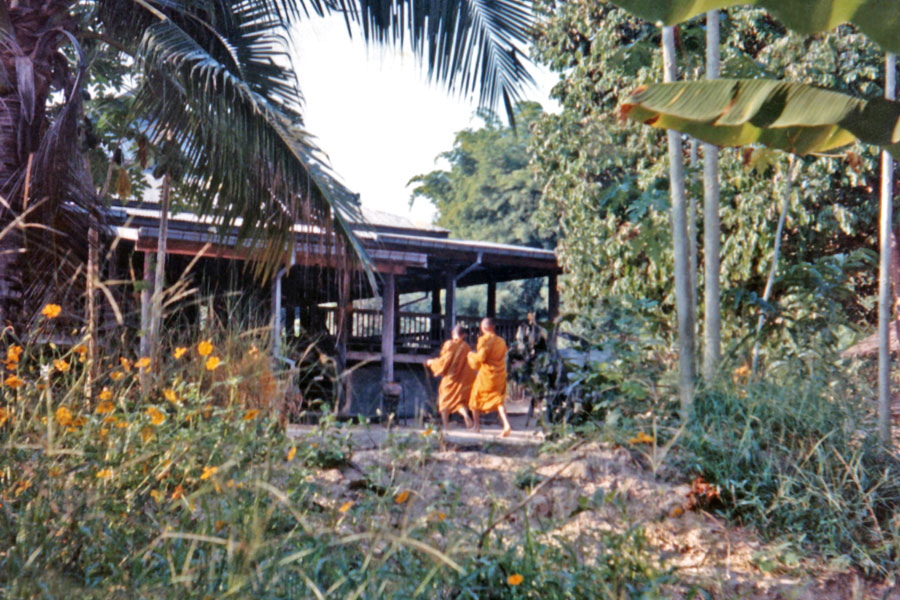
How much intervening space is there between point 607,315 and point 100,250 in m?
3.43

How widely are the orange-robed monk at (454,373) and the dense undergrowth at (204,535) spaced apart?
5.74 meters

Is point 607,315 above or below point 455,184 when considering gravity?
below

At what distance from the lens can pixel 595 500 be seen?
349cm

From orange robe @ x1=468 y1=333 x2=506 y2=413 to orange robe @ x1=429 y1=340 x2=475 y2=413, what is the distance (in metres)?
0.26

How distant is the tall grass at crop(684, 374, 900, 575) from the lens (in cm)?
446

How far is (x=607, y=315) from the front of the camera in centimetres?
600

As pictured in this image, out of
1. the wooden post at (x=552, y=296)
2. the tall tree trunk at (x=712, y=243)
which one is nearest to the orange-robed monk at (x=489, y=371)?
the tall tree trunk at (x=712, y=243)

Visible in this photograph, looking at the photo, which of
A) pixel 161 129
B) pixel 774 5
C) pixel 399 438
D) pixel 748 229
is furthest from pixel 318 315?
pixel 774 5

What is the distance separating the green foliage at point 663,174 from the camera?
1121cm

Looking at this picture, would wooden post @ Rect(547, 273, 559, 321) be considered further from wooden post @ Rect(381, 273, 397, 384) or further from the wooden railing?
wooden post @ Rect(381, 273, 397, 384)

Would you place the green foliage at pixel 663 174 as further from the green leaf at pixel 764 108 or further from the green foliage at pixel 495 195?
the green foliage at pixel 495 195

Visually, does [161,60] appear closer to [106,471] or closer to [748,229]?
[106,471]

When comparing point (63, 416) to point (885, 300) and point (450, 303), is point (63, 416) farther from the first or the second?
point (450, 303)

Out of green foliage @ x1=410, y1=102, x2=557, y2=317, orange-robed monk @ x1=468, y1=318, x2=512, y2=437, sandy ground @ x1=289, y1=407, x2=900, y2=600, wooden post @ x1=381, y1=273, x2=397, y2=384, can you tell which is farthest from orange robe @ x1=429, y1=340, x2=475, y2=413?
green foliage @ x1=410, y1=102, x2=557, y2=317
